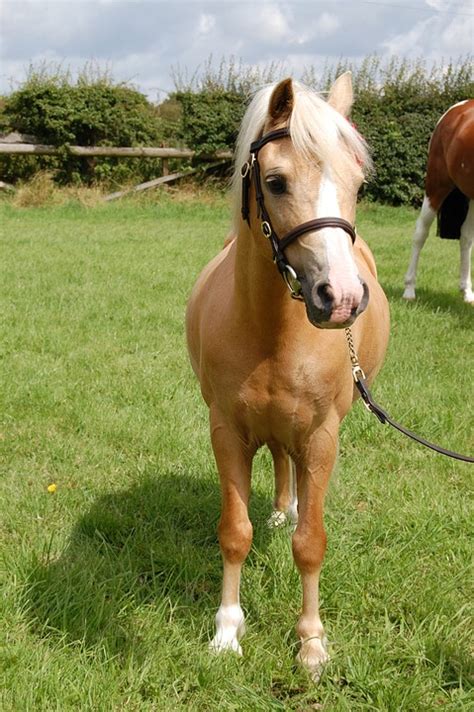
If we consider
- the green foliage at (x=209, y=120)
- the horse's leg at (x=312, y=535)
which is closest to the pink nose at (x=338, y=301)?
the horse's leg at (x=312, y=535)

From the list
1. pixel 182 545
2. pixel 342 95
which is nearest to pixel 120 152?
pixel 182 545

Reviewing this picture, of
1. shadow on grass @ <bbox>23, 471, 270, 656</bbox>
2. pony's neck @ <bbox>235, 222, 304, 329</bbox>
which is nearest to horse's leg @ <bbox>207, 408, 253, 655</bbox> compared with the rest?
shadow on grass @ <bbox>23, 471, 270, 656</bbox>

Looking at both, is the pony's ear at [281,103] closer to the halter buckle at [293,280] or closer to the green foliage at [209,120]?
the halter buckle at [293,280]

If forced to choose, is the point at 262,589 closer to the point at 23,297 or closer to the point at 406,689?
the point at 406,689

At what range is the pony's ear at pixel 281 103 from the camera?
2.01 metres

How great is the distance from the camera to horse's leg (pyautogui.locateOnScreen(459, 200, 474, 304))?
25.1 feet

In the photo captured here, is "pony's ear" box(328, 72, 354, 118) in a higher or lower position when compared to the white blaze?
higher

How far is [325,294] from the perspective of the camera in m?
1.80

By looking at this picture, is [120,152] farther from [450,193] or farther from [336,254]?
[336,254]

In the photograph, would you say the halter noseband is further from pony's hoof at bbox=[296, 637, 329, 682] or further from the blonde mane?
pony's hoof at bbox=[296, 637, 329, 682]

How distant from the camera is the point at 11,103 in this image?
15.0 m

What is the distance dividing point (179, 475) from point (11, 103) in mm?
13718

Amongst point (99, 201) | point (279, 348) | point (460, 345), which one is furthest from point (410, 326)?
point (99, 201)

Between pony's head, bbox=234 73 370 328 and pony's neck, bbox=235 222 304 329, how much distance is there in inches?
9.0
